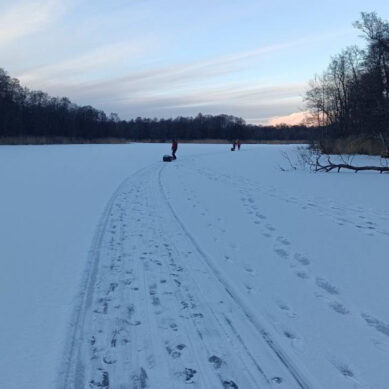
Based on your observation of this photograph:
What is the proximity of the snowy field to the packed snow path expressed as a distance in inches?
0.6

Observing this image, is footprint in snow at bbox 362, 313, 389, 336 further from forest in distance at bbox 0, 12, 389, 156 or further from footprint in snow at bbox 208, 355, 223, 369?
forest in distance at bbox 0, 12, 389, 156

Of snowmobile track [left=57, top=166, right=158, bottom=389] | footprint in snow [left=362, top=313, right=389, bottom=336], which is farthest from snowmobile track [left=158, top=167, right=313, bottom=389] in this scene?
snowmobile track [left=57, top=166, right=158, bottom=389]

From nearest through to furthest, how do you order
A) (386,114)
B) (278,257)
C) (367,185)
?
(278,257)
(367,185)
(386,114)

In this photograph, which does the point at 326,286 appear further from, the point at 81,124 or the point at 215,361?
the point at 81,124

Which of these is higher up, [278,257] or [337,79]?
[337,79]

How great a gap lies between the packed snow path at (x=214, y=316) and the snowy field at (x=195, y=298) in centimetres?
1

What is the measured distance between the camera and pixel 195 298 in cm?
414

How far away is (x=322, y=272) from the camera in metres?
4.91

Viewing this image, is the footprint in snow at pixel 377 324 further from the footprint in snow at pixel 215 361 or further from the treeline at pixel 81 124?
the treeline at pixel 81 124

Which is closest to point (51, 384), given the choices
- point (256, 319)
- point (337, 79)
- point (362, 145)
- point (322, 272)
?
point (256, 319)

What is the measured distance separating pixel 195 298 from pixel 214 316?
1.52 ft

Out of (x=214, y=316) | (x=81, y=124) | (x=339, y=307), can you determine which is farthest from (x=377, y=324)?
(x=81, y=124)

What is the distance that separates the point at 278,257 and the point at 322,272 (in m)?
0.79

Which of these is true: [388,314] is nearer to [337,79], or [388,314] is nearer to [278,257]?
[278,257]
